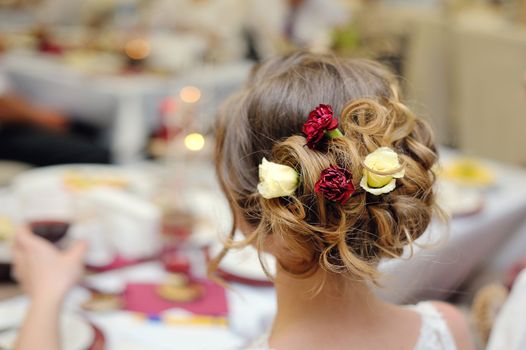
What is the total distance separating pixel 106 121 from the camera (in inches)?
133

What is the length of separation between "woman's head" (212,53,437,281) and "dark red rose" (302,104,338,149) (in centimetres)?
2

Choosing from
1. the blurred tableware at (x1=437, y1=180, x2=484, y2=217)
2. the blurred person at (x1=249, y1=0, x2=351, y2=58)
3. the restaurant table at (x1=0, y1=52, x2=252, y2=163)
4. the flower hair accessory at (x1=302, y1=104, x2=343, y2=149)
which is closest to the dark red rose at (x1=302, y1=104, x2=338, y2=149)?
the flower hair accessory at (x1=302, y1=104, x2=343, y2=149)

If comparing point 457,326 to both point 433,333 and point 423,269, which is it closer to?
point 433,333

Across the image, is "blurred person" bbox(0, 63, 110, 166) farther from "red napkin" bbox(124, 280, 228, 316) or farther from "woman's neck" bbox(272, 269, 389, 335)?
"woman's neck" bbox(272, 269, 389, 335)

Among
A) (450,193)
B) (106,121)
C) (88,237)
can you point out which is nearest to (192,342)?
(88,237)

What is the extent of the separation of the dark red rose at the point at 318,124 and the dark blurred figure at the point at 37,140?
240 cm

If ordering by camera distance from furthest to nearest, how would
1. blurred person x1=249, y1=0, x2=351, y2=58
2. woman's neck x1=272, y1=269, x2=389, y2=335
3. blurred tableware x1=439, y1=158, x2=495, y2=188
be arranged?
blurred person x1=249, y1=0, x2=351, y2=58 → blurred tableware x1=439, y1=158, x2=495, y2=188 → woman's neck x1=272, y1=269, x2=389, y2=335

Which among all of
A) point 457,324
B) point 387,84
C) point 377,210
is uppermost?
point 387,84

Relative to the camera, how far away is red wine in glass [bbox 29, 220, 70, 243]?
4.34ft

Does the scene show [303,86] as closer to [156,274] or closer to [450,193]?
[156,274]

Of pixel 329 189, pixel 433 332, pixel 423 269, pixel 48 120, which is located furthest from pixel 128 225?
pixel 48 120

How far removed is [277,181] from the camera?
81cm

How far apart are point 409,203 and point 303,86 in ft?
0.64

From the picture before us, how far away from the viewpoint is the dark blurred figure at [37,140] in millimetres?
3080
